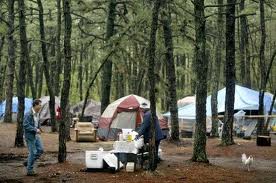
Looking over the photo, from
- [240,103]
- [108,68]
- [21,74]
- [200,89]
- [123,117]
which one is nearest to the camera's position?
[200,89]

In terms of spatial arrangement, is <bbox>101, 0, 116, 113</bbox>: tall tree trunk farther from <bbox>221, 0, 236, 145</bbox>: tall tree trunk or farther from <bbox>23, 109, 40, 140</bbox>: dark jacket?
<bbox>23, 109, 40, 140</bbox>: dark jacket

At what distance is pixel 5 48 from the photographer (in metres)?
40.2

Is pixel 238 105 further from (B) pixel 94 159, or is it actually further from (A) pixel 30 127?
(A) pixel 30 127

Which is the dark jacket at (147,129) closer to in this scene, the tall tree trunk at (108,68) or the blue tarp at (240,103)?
the tall tree trunk at (108,68)

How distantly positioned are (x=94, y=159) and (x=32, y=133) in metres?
1.62

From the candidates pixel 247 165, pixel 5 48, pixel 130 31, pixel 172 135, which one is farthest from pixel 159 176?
pixel 5 48

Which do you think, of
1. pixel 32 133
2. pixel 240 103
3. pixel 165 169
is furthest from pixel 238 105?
pixel 32 133

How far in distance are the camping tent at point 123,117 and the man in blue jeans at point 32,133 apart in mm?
11169

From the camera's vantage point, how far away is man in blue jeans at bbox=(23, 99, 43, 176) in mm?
10477

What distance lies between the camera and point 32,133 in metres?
10.6

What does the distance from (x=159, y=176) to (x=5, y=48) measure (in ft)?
106

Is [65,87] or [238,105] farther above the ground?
[65,87]

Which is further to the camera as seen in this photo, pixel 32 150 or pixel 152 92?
pixel 152 92

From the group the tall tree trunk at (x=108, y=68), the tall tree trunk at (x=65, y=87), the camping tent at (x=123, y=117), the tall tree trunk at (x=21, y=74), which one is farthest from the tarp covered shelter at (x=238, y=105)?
the tall tree trunk at (x=65, y=87)
